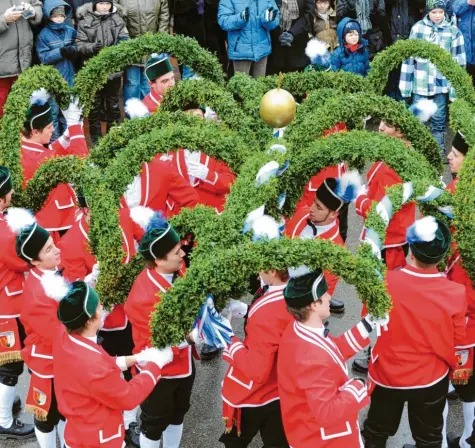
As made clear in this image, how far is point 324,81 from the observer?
21.1 ft

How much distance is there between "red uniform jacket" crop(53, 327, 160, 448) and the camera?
373 centimetres

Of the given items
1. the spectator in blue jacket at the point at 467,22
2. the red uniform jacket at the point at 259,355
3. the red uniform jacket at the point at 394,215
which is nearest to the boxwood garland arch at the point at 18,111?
the red uniform jacket at the point at 259,355

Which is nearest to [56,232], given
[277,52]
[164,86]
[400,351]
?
[164,86]

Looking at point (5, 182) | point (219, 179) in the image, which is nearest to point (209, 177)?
point (219, 179)

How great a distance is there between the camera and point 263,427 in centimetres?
434

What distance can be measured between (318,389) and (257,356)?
53cm

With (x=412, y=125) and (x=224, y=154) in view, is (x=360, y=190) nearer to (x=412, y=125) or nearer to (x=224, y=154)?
(x=412, y=125)

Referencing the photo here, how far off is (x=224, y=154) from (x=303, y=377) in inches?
76.1

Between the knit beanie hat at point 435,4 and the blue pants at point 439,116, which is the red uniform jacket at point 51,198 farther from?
the knit beanie hat at point 435,4

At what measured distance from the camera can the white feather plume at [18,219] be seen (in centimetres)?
467

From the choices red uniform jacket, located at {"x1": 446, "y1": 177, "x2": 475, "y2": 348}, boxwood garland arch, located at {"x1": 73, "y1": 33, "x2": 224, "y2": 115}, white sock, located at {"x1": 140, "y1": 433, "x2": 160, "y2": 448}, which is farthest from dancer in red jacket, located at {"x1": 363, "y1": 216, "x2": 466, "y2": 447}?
boxwood garland arch, located at {"x1": 73, "y1": 33, "x2": 224, "y2": 115}

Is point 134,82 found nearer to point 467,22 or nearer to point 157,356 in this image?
point 467,22

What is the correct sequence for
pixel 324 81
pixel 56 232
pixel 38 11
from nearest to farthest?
1. pixel 56 232
2. pixel 324 81
3. pixel 38 11

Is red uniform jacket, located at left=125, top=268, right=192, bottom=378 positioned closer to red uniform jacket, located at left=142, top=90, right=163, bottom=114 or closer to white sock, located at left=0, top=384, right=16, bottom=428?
white sock, located at left=0, top=384, right=16, bottom=428
